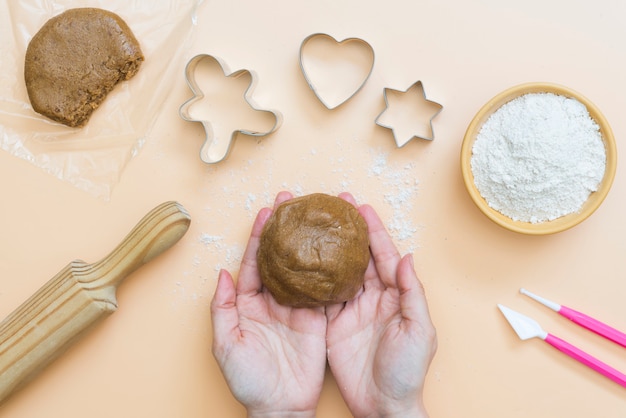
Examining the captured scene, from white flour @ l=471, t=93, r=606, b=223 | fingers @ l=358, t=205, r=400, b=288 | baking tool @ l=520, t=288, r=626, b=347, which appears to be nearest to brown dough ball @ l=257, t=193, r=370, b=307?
fingers @ l=358, t=205, r=400, b=288

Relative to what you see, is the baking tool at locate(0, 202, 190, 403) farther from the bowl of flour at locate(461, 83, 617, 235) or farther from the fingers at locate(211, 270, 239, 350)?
the bowl of flour at locate(461, 83, 617, 235)

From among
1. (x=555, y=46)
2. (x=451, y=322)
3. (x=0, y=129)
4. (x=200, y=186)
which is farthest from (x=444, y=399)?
(x=0, y=129)

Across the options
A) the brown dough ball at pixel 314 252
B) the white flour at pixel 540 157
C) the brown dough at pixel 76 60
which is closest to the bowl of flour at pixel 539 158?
the white flour at pixel 540 157

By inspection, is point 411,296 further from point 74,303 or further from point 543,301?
point 74,303

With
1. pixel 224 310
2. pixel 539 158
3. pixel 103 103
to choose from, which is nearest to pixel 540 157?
pixel 539 158

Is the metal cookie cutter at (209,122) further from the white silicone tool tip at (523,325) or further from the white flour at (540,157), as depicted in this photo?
the white silicone tool tip at (523,325)

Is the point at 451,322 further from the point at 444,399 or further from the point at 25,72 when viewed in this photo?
the point at 25,72
